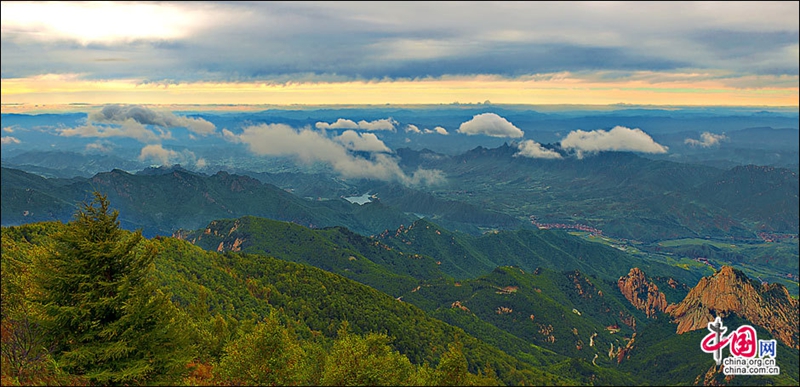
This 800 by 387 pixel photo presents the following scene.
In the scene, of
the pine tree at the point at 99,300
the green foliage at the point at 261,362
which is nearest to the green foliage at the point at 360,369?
the green foliage at the point at 261,362

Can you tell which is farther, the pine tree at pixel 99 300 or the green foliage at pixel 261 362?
the green foliage at pixel 261 362

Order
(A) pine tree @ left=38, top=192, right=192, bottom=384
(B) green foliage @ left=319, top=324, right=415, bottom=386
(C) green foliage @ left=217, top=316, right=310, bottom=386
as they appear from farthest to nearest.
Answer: (B) green foliage @ left=319, top=324, right=415, bottom=386
(C) green foliage @ left=217, top=316, right=310, bottom=386
(A) pine tree @ left=38, top=192, right=192, bottom=384

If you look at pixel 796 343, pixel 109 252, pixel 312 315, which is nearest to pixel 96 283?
pixel 109 252

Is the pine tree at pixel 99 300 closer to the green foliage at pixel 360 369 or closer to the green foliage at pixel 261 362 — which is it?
the green foliage at pixel 261 362

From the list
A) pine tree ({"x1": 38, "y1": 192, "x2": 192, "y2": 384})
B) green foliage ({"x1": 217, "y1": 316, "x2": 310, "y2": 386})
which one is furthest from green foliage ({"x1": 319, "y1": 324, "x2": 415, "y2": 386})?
pine tree ({"x1": 38, "y1": 192, "x2": 192, "y2": 384})

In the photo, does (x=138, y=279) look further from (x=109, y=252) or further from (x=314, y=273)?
(x=314, y=273)

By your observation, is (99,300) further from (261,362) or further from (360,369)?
(360,369)

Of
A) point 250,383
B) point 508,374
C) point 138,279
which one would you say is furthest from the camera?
point 508,374

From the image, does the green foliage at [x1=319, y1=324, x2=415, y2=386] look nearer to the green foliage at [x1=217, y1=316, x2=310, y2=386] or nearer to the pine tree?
the green foliage at [x1=217, y1=316, x2=310, y2=386]
